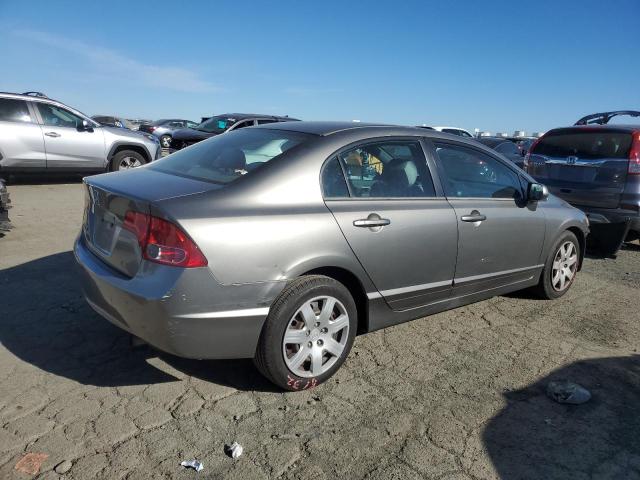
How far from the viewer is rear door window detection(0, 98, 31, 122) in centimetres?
913

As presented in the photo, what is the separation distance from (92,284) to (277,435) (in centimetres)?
138

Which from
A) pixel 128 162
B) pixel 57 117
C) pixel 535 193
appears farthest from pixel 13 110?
pixel 535 193

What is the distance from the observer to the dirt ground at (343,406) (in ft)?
7.85

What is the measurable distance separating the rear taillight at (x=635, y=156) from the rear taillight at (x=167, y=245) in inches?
224

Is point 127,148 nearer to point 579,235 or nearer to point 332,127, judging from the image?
point 332,127

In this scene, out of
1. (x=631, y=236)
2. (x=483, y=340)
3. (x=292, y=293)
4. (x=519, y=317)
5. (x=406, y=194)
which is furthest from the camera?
(x=631, y=236)

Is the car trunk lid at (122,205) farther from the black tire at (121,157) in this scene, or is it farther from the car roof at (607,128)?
the black tire at (121,157)

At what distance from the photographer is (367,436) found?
2.61 meters

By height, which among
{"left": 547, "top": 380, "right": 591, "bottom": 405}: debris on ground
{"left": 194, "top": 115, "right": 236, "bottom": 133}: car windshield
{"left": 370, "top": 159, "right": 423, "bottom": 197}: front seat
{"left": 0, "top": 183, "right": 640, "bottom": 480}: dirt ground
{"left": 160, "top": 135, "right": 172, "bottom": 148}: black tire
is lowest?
{"left": 160, "top": 135, "right": 172, "bottom": 148}: black tire

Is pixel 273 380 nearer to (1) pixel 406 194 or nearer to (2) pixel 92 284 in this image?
(2) pixel 92 284

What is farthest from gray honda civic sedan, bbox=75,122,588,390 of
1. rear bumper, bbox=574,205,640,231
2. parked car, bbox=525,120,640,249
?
parked car, bbox=525,120,640,249

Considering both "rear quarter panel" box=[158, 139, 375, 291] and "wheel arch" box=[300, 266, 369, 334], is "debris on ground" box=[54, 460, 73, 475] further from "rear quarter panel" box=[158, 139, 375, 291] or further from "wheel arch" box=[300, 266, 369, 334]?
"wheel arch" box=[300, 266, 369, 334]

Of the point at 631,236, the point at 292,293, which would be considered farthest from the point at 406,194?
the point at 631,236

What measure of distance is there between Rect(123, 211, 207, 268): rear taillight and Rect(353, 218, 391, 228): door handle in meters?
1.01
